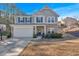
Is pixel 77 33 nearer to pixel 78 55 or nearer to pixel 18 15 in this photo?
pixel 78 55

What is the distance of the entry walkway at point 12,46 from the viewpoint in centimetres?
1069

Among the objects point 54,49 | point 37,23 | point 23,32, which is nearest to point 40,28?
point 37,23

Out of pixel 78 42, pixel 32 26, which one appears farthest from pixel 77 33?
pixel 32 26

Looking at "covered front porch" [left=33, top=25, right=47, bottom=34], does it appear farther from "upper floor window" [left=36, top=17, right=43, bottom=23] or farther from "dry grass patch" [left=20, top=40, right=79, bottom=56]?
"dry grass patch" [left=20, top=40, right=79, bottom=56]

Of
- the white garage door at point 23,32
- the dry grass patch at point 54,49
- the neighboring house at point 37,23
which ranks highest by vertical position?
the neighboring house at point 37,23

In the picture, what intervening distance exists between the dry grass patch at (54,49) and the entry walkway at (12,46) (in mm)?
115

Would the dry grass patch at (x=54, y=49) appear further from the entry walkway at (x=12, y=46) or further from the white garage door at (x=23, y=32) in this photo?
the white garage door at (x=23, y=32)

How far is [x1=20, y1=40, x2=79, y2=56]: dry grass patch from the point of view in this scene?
10.7 meters

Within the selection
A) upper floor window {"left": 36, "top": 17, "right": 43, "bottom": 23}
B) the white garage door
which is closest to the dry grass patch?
the white garage door

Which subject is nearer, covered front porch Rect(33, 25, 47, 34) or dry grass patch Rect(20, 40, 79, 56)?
dry grass patch Rect(20, 40, 79, 56)

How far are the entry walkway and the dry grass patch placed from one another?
0.11 meters

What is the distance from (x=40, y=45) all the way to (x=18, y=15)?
29.8 inches

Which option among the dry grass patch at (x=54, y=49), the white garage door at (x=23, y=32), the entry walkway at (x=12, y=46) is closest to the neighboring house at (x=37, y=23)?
the white garage door at (x=23, y=32)

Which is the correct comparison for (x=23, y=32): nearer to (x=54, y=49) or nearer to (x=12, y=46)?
(x=12, y=46)
